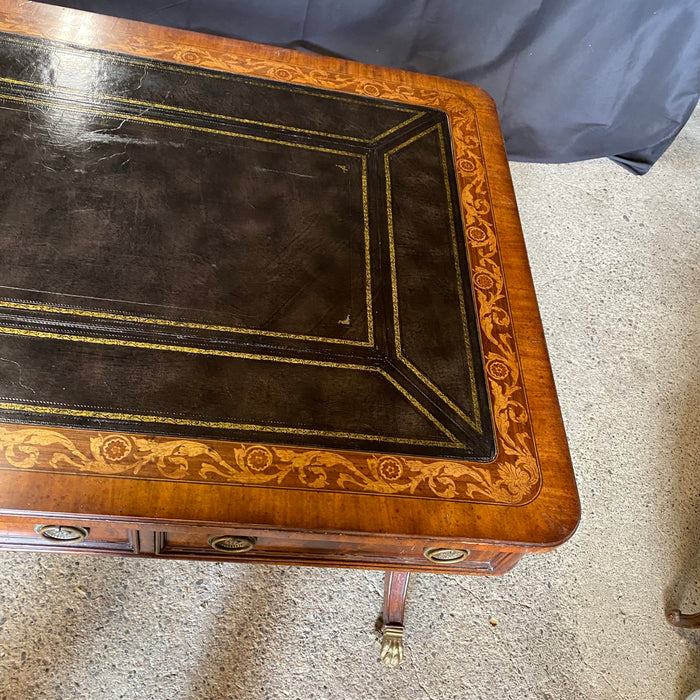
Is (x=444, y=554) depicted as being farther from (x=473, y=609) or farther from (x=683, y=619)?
(x=683, y=619)

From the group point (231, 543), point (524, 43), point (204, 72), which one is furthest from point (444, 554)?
point (524, 43)

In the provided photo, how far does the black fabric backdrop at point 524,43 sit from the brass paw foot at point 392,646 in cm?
139

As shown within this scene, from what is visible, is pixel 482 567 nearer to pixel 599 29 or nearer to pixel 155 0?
pixel 599 29

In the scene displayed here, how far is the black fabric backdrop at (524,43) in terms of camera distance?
183 centimetres

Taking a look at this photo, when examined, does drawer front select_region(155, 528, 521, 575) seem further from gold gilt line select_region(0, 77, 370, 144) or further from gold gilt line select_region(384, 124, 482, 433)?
gold gilt line select_region(0, 77, 370, 144)

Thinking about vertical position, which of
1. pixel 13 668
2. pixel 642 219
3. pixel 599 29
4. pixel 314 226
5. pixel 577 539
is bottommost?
pixel 13 668

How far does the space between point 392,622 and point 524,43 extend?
1.49m

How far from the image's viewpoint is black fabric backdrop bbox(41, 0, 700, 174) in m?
1.83

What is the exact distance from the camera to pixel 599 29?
1.86 metres

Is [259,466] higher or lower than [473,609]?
higher

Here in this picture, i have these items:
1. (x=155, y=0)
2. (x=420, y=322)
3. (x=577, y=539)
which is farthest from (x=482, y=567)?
(x=155, y=0)

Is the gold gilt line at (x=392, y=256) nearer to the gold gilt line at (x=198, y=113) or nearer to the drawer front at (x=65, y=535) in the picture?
the gold gilt line at (x=198, y=113)

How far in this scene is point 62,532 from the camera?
2.95 feet

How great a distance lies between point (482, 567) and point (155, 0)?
1606 mm
